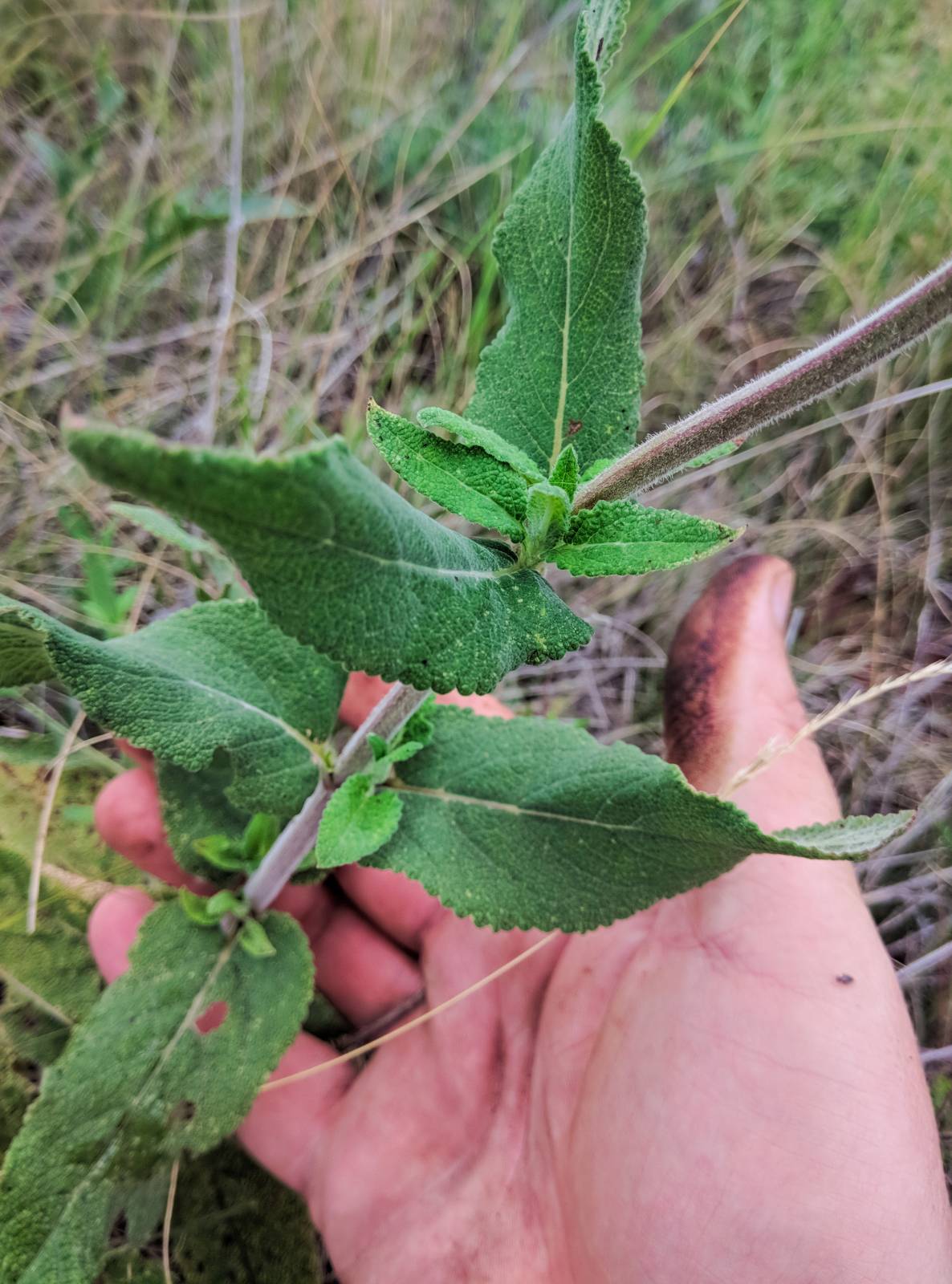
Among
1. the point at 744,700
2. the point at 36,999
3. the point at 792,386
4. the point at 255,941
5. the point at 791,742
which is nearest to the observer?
the point at 792,386

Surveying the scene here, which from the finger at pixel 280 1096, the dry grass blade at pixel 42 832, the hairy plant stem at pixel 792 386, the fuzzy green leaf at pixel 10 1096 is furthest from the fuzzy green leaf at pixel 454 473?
the fuzzy green leaf at pixel 10 1096

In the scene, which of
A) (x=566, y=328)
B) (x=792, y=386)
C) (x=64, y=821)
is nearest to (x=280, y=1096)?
(x=64, y=821)

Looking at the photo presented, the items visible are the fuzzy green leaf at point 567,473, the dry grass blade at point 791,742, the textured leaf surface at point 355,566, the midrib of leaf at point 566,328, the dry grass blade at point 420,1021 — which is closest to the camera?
the textured leaf surface at point 355,566

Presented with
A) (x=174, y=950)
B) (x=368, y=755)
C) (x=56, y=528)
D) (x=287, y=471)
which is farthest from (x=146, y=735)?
(x=56, y=528)

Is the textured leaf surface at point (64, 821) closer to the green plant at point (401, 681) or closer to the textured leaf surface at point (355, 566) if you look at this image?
the green plant at point (401, 681)

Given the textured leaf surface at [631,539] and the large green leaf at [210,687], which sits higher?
the textured leaf surface at [631,539]

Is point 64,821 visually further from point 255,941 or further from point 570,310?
point 570,310

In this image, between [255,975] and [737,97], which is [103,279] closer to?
[255,975]
